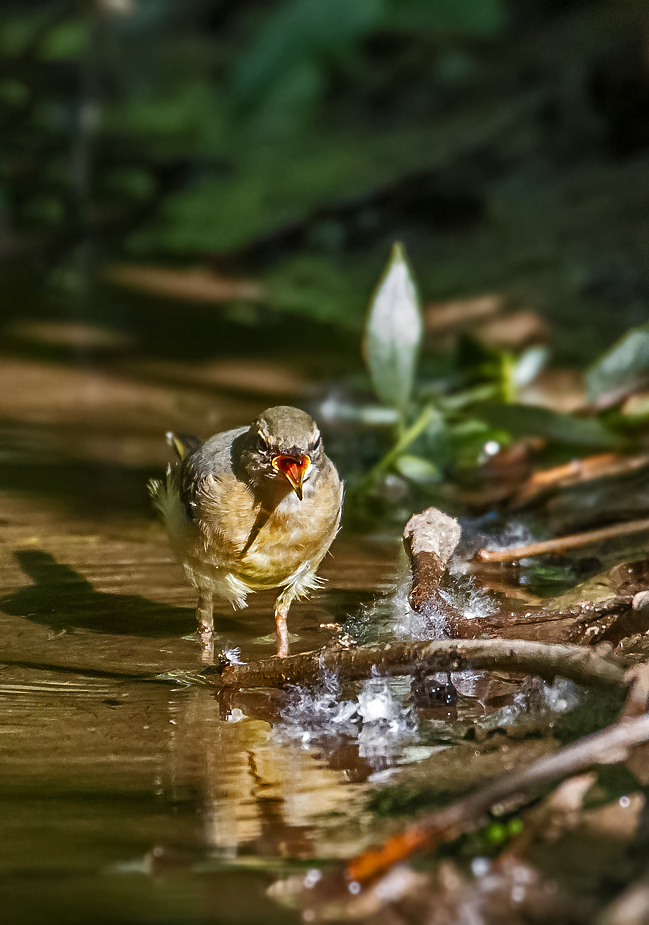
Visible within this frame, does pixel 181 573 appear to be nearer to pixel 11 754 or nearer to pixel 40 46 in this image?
pixel 11 754

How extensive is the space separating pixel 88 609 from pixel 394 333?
1.93 m

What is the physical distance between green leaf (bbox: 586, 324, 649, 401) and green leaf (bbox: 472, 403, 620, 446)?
161mm

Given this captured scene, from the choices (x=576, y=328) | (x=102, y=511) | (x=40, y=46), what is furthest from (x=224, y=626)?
(x=40, y=46)

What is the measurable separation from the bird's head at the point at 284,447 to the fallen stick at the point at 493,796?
1214 millimetres

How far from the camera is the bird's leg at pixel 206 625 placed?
292 centimetres

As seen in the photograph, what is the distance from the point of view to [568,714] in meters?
2.37

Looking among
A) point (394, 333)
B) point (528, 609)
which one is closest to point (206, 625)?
point (528, 609)

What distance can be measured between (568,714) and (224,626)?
4.04ft

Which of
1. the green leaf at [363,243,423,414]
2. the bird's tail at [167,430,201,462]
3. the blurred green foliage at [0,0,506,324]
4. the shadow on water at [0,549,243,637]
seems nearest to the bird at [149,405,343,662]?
the shadow on water at [0,549,243,637]

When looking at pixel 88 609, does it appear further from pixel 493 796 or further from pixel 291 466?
pixel 493 796

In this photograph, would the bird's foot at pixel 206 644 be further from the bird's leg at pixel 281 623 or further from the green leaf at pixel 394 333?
the green leaf at pixel 394 333

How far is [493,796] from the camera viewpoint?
1812mm

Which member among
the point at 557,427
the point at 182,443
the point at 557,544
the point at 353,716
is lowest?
the point at 353,716

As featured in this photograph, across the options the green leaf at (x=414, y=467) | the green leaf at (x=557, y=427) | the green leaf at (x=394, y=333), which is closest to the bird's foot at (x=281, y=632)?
the green leaf at (x=414, y=467)
